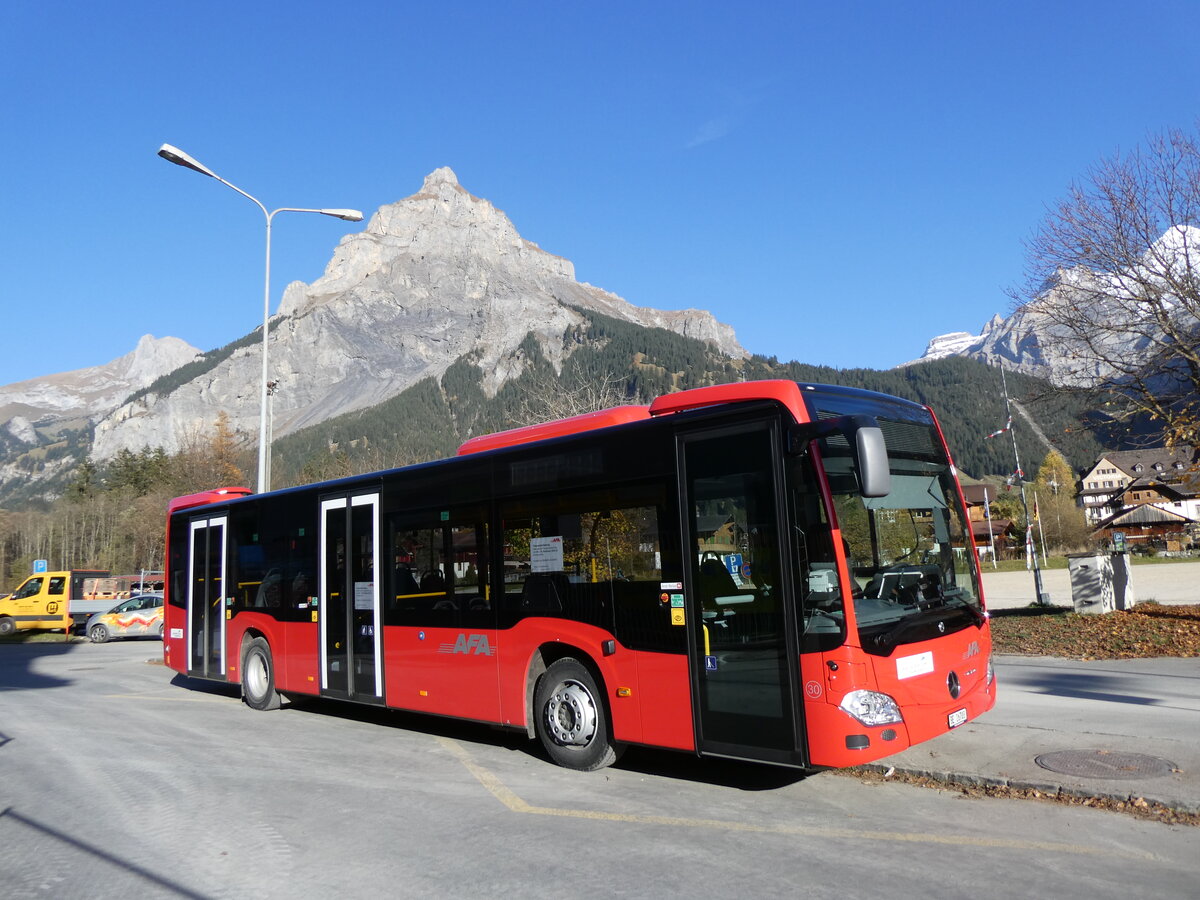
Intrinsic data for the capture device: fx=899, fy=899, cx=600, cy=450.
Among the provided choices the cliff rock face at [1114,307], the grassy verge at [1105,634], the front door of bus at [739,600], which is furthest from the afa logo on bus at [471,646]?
the cliff rock face at [1114,307]

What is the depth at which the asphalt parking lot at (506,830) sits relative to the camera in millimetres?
5055

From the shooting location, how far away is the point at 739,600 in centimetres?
671

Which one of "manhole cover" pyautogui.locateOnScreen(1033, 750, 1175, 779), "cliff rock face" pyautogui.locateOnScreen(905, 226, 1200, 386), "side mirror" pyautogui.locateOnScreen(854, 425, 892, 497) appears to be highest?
"cliff rock face" pyautogui.locateOnScreen(905, 226, 1200, 386)

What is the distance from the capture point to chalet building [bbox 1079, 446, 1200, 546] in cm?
1858

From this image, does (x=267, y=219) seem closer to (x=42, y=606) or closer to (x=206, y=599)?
(x=206, y=599)

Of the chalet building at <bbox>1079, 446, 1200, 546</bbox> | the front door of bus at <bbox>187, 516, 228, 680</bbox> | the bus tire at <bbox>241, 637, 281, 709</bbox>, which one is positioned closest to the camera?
the bus tire at <bbox>241, 637, 281, 709</bbox>

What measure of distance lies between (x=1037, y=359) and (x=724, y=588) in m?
14.6

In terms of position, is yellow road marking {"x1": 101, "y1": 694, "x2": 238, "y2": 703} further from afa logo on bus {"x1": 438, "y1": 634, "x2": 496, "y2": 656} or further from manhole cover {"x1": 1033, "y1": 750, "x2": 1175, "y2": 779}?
manhole cover {"x1": 1033, "y1": 750, "x2": 1175, "y2": 779}

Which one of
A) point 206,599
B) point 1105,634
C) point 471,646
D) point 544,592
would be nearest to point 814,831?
point 544,592

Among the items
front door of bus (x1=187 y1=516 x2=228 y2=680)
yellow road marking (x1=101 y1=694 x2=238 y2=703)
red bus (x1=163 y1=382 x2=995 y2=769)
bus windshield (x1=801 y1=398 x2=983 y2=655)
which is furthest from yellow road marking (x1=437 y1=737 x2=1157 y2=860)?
yellow road marking (x1=101 y1=694 x2=238 y2=703)

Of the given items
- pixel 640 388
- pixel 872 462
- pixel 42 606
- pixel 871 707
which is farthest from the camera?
pixel 640 388

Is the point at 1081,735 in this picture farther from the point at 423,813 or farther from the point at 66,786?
the point at 66,786

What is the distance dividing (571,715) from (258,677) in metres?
6.62

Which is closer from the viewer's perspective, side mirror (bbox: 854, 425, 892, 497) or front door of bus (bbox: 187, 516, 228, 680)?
side mirror (bbox: 854, 425, 892, 497)
